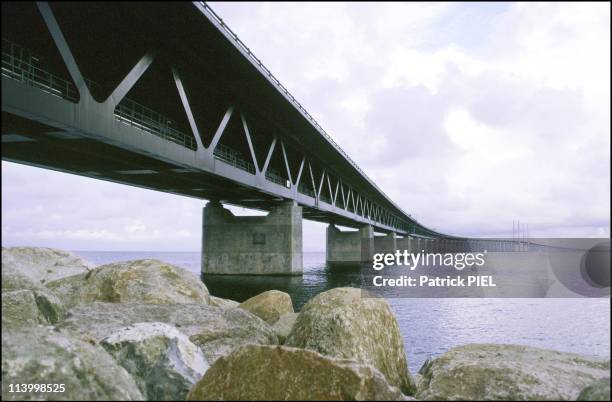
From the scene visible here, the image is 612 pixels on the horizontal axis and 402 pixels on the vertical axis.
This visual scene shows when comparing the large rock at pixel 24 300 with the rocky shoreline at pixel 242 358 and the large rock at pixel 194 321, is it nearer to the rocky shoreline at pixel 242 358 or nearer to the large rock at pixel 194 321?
the rocky shoreline at pixel 242 358

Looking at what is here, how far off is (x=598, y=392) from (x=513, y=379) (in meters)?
1.68

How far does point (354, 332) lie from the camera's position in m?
6.52

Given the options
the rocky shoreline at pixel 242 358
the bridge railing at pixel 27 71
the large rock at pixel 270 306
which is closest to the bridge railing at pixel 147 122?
the bridge railing at pixel 27 71

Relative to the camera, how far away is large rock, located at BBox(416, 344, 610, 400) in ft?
17.1

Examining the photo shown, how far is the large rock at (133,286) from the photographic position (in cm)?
1007

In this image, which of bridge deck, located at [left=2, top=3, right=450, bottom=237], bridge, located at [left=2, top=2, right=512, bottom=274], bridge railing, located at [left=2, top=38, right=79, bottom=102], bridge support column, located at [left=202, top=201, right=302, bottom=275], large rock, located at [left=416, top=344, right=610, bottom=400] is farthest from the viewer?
bridge support column, located at [left=202, top=201, right=302, bottom=275]

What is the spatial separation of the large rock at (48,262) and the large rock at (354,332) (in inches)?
388

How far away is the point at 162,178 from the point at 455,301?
767 inches

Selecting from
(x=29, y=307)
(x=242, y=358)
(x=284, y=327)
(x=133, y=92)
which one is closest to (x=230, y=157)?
(x=133, y=92)

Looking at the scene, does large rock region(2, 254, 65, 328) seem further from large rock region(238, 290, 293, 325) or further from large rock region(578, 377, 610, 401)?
large rock region(238, 290, 293, 325)

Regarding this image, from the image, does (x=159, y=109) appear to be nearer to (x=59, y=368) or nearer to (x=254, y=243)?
(x=254, y=243)

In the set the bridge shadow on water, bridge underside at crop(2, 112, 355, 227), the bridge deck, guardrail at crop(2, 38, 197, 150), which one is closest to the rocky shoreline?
the bridge deck

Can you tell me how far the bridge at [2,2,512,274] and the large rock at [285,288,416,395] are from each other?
308 inches

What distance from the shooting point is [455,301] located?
23.7 m
